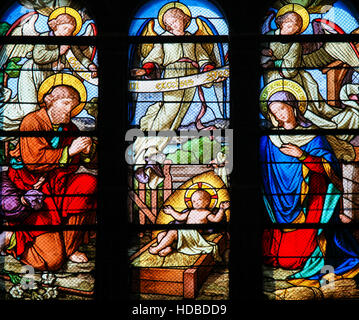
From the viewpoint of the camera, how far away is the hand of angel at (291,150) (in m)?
5.80

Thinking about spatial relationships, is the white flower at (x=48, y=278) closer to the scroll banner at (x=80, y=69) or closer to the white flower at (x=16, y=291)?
the white flower at (x=16, y=291)

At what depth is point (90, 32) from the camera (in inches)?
236

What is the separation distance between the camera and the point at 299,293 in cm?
557

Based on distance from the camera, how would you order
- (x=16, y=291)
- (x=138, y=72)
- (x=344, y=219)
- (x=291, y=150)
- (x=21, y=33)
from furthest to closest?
(x=21, y=33) < (x=138, y=72) < (x=291, y=150) < (x=344, y=219) < (x=16, y=291)

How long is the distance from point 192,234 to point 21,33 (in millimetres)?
2827

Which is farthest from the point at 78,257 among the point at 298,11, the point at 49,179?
the point at 298,11

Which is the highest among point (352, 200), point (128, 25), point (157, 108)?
point (128, 25)


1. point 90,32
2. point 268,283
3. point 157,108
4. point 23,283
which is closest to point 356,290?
point 268,283

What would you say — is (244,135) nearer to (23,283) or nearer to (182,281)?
(182,281)

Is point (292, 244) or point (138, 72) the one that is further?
point (138, 72)

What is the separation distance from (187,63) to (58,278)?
8.51 ft

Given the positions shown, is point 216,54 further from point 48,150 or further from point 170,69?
point 48,150

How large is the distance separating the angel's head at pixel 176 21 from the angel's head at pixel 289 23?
99 cm

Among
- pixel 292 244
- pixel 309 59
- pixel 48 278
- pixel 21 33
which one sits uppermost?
pixel 21 33
